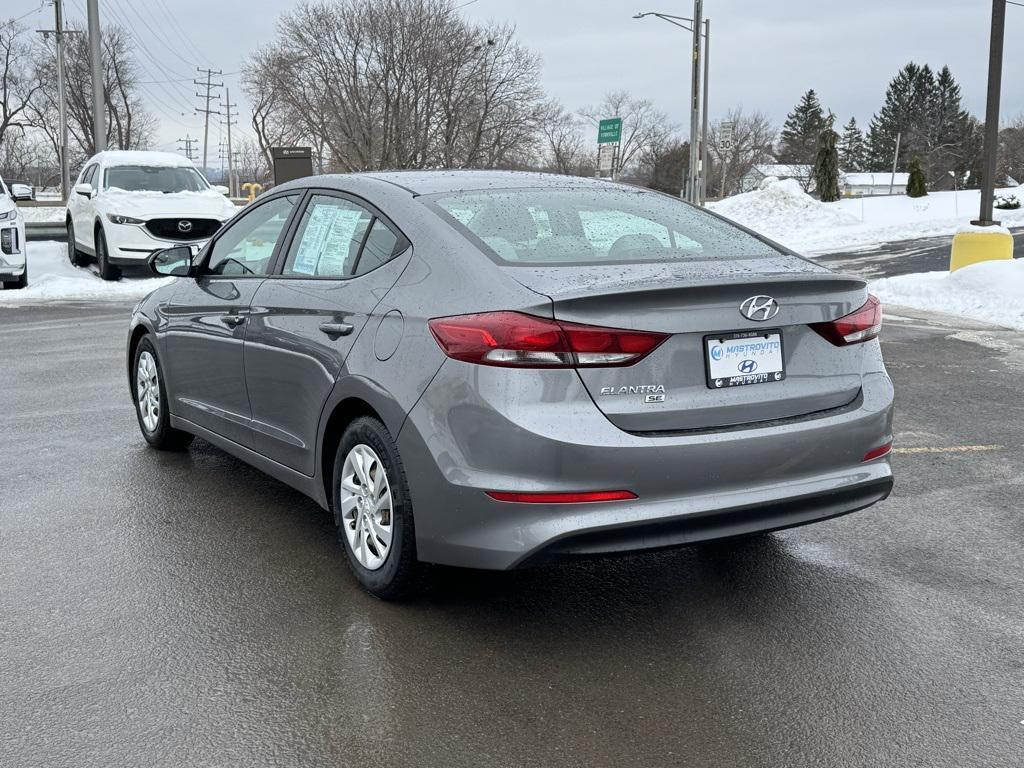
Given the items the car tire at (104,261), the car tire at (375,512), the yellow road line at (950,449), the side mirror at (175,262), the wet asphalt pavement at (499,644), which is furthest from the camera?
the car tire at (104,261)

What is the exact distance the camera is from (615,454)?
343 cm

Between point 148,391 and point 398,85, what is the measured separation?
3601 centimetres

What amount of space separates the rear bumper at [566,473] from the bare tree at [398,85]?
3723 cm

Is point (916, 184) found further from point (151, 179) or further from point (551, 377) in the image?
point (551, 377)

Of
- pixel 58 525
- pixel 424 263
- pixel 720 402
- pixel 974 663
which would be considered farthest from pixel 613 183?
pixel 58 525

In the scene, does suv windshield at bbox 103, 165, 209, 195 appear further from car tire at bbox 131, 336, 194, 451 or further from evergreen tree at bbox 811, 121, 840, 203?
evergreen tree at bbox 811, 121, 840, 203

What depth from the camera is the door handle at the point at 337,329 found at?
4145 millimetres

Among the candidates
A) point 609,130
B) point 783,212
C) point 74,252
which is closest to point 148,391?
point 74,252

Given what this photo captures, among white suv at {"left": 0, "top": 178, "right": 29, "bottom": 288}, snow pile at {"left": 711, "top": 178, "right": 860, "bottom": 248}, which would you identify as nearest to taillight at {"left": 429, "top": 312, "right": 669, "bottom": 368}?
white suv at {"left": 0, "top": 178, "right": 29, "bottom": 288}

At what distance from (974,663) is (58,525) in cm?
389

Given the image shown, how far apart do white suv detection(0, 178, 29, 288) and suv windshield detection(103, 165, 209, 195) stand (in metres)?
1.81

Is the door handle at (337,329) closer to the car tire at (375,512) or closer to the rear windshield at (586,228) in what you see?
the car tire at (375,512)

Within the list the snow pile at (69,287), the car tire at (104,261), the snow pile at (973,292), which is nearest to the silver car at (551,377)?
the snow pile at (973,292)

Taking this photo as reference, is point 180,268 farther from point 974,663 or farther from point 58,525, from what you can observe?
point 974,663
